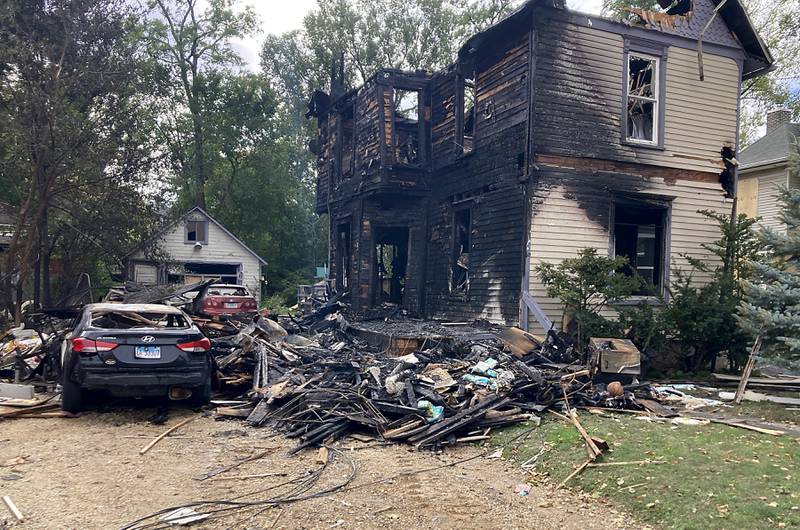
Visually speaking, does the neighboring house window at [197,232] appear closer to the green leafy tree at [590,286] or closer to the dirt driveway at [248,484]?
the green leafy tree at [590,286]

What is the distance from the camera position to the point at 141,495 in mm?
5090

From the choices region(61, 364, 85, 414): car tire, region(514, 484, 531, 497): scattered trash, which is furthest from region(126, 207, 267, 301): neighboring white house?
region(514, 484, 531, 497): scattered trash

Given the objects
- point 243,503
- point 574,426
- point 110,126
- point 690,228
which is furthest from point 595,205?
point 110,126

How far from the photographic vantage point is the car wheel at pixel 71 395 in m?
7.75

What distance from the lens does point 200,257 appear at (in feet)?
106

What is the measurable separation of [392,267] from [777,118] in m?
21.1

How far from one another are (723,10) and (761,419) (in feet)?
37.9

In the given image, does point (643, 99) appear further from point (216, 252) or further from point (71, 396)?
point (216, 252)

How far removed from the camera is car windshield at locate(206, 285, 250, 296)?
19.5m

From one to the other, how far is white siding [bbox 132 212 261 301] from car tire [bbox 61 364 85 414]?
23.5 meters

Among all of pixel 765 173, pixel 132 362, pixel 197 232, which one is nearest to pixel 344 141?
pixel 197 232

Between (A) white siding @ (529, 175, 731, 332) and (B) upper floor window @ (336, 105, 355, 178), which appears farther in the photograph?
(B) upper floor window @ (336, 105, 355, 178)

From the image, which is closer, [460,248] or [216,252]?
[460,248]

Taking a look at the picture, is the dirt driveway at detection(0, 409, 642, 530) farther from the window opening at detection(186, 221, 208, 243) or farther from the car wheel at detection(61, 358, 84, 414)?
the window opening at detection(186, 221, 208, 243)
